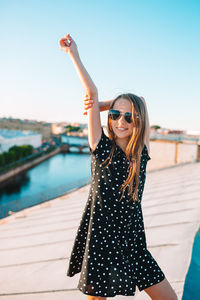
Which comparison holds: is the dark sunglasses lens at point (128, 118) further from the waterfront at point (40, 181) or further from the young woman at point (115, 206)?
the waterfront at point (40, 181)

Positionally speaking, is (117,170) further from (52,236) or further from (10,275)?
(52,236)

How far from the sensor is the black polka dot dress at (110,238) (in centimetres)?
119

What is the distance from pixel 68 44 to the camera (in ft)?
3.99

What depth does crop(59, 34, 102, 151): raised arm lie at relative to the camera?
117 centimetres

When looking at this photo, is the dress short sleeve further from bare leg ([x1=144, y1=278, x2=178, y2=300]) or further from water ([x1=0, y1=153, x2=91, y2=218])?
water ([x1=0, y1=153, x2=91, y2=218])

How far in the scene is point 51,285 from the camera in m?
2.09

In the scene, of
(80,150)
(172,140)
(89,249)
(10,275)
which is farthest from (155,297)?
(80,150)

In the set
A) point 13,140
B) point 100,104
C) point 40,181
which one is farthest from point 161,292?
point 13,140

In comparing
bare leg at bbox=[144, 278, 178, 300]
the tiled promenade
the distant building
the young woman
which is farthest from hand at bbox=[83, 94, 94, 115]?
the distant building

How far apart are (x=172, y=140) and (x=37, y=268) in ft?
48.1

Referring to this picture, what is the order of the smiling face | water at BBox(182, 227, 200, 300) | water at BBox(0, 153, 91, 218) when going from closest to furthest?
the smiling face
water at BBox(182, 227, 200, 300)
water at BBox(0, 153, 91, 218)

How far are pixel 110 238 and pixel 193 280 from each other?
1.12 m

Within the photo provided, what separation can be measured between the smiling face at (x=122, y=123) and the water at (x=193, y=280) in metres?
1.33

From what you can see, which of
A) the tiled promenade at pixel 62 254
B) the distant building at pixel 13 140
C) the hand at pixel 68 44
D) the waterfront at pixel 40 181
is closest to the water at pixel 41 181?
the waterfront at pixel 40 181
